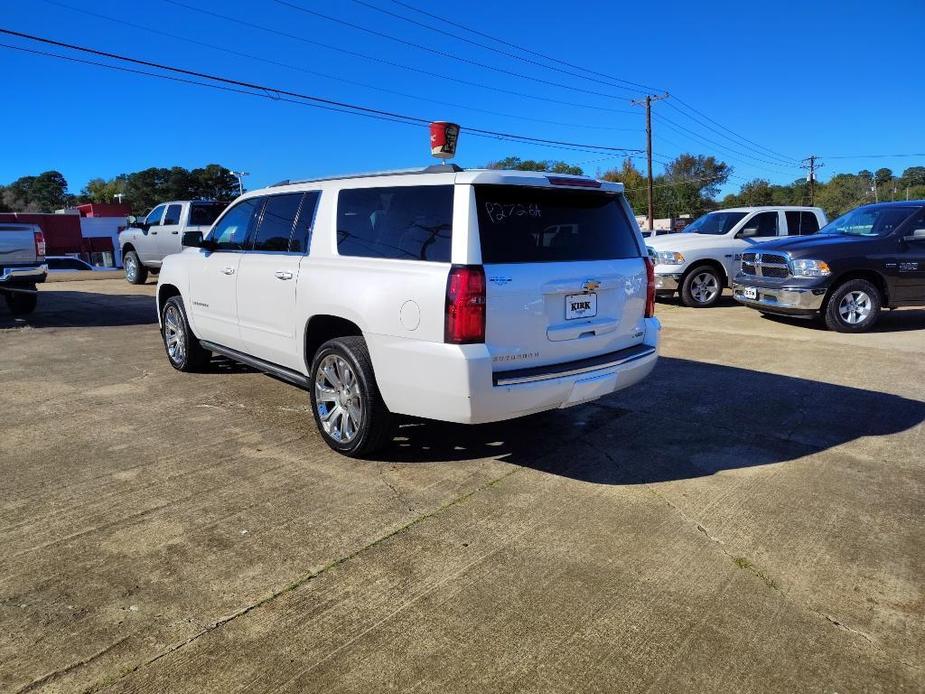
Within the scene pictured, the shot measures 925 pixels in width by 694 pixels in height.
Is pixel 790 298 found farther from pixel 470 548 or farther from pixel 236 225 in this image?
pixel 470 548

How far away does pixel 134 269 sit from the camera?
1559 centimetres

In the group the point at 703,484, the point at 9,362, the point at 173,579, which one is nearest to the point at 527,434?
the point at 703,484

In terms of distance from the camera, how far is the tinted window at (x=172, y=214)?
13.8 metres

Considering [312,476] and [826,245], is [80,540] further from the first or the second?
[826,245]

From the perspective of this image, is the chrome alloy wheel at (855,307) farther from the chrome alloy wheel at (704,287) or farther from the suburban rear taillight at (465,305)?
the suburban rear taillight at (465,305)

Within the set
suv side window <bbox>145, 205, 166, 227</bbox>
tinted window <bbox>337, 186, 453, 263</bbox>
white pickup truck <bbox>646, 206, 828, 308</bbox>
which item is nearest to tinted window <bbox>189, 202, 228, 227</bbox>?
suv side window <bbox>145, 205, 166, 227</bbox>

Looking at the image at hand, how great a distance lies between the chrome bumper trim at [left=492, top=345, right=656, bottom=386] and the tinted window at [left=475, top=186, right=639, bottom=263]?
0.65 meters

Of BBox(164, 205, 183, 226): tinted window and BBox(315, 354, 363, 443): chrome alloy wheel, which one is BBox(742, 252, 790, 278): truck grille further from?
BBox(164, 205, 183, 226): tinted window

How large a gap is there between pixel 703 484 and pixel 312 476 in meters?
2.43

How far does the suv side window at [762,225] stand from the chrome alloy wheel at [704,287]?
133cm

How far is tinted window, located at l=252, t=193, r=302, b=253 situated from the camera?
16.3 feet

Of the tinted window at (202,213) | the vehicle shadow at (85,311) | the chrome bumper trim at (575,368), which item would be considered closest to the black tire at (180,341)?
the vehicle shadow at (85,311)

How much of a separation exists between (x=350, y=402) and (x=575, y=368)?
58.8 inches

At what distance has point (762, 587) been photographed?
2832mm
